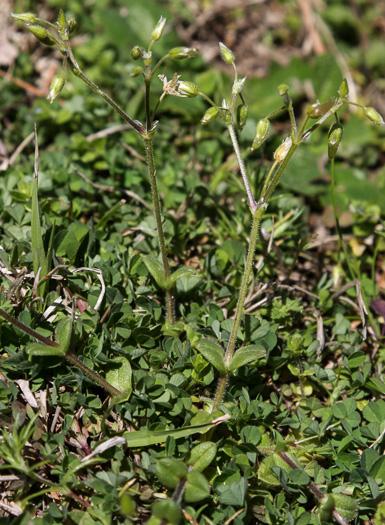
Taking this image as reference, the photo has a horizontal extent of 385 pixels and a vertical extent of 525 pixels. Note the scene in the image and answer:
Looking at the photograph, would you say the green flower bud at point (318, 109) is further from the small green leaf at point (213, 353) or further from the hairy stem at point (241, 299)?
the small green leaf at point (213, 353)

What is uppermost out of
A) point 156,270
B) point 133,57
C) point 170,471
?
point 133,57

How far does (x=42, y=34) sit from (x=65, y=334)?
1.34 metres

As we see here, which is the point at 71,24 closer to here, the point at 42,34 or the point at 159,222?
the point at 42,34

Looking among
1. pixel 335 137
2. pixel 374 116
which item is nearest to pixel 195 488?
pixel 335 137

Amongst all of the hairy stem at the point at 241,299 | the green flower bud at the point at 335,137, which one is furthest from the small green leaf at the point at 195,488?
the green flower bud at the point at 335,137

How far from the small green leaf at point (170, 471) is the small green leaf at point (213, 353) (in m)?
0.48

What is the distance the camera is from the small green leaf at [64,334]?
2.53 metres

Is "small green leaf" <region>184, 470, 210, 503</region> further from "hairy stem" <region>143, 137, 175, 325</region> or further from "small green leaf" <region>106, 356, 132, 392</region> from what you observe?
"hairy stem" <region>143, 137, 175, 325</region>

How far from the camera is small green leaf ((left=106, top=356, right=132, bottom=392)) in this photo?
272 centimetres

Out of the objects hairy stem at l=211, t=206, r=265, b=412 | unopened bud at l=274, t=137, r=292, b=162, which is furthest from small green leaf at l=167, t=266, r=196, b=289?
unopened bud at l=274, t=137, r=292, b=162

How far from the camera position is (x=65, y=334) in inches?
99.9

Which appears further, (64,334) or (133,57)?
(64,334)

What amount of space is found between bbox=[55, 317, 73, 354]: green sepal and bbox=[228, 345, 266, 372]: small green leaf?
0.77 metres

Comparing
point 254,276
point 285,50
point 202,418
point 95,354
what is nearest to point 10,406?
point 95,354
